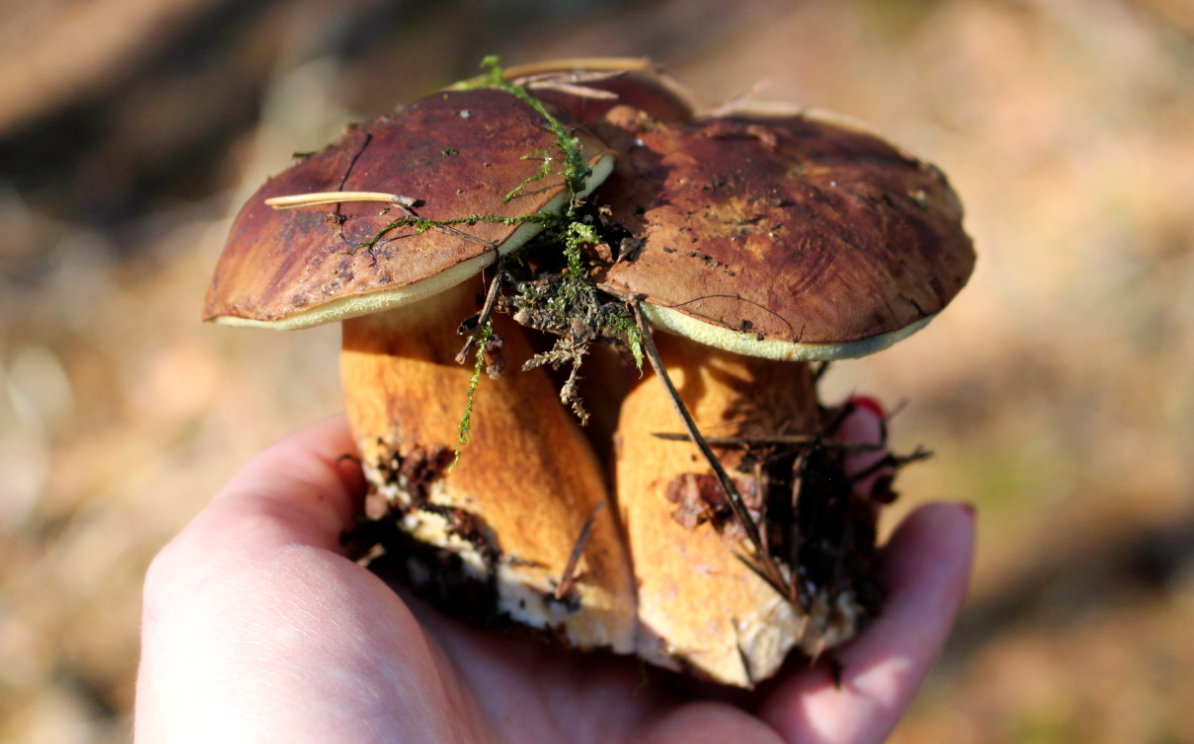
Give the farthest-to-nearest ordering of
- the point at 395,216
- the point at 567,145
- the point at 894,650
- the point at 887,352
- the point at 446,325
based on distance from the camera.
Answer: the point at 887,352, the point at 894,650, the point at 446,325, the point at 567,145, the point at 395,216

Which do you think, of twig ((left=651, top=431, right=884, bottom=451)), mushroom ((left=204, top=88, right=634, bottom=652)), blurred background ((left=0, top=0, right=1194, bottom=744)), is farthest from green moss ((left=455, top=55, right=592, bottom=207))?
blurred background ((left=0, top=0, right=1194, bottom=744))

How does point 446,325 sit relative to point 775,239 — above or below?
below

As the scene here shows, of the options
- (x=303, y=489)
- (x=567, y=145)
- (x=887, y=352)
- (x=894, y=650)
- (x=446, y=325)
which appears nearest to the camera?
(x=567, y=145)

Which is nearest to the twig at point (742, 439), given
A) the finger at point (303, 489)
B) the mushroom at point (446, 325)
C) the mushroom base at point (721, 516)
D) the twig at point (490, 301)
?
the mushroom base at point (721, 516)

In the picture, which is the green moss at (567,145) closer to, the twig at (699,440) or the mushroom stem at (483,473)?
the twig at (699,440)

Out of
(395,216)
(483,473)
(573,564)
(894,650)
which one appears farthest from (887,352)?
(395,216)

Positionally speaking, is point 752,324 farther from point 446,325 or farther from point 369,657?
point 369,657

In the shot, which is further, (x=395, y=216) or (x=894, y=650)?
(x=894, y=650)
